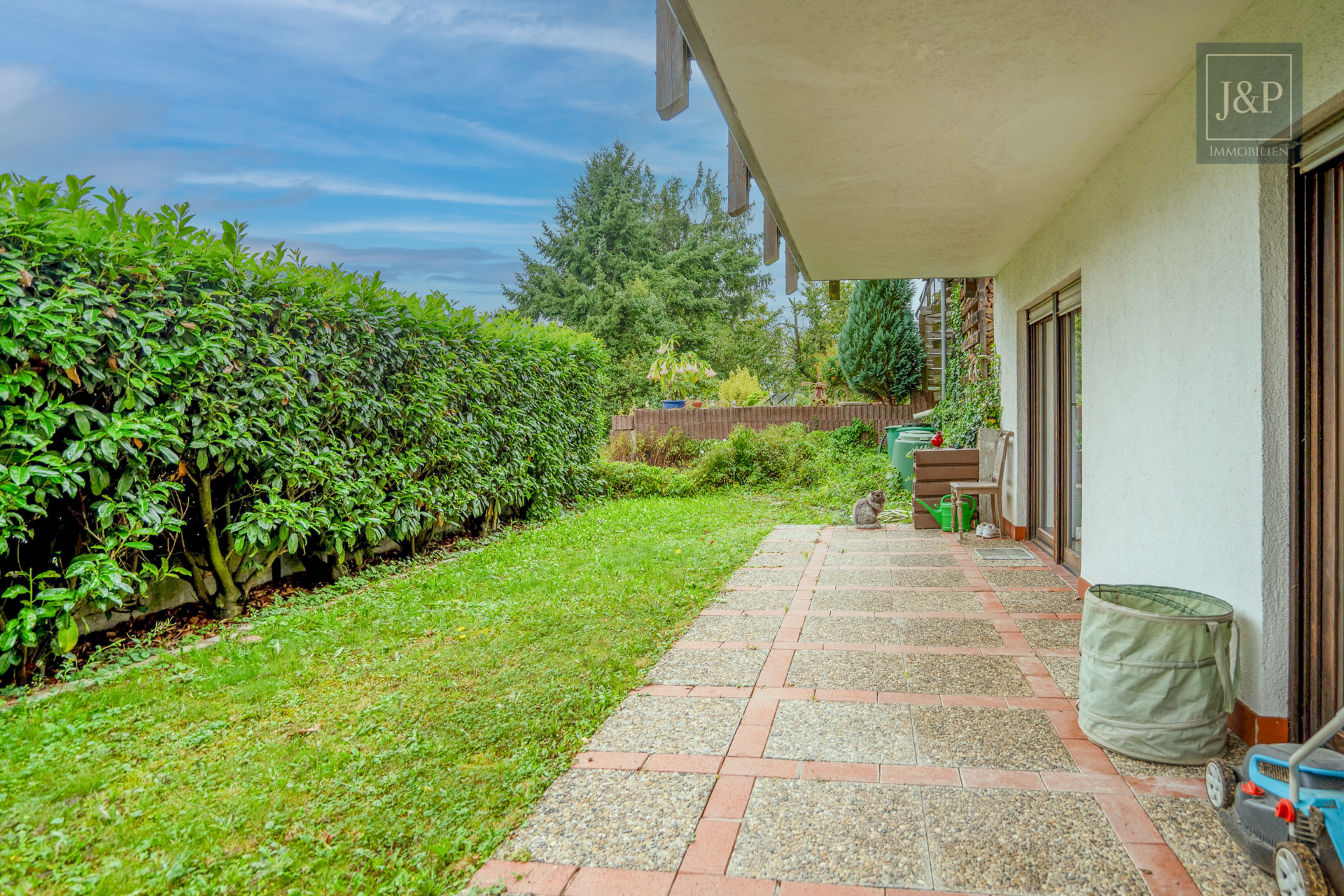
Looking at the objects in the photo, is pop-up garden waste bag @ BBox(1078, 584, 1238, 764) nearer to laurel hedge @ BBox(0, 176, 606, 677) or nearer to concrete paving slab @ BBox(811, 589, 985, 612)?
concrete paving slab @ BBox(811, 589, 985, 612)

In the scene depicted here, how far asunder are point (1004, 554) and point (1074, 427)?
4.02ft

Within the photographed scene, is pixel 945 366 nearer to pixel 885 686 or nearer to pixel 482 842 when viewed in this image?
pixel 885 686

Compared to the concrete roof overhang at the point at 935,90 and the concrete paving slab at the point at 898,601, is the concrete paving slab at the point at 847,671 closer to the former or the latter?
the concrete paving slab at the point at 898,601

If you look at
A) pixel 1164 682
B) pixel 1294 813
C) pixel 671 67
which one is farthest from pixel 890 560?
pixel 671 67

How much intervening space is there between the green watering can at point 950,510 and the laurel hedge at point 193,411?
4.59 metres

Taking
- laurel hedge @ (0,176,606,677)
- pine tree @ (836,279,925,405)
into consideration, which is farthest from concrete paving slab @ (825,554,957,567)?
pine tree @ (836,279,925,405)

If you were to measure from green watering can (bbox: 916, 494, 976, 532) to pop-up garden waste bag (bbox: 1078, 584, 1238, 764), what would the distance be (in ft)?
14.8

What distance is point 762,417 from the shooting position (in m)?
15.5

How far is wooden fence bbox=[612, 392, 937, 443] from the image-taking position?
1500cm

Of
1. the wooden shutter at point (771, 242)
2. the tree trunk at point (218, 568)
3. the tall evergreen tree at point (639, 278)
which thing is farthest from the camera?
the tall evergreen tree at point (639, 278)

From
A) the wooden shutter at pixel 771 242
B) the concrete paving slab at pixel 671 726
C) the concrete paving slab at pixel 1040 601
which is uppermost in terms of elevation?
the wooden shutter at pixel 771 242

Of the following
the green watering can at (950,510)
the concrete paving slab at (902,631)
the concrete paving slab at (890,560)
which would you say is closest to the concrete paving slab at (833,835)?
the concrete paving slab at (902,631)

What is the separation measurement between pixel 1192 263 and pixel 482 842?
3.38 meters

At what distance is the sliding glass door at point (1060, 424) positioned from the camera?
5.25m
